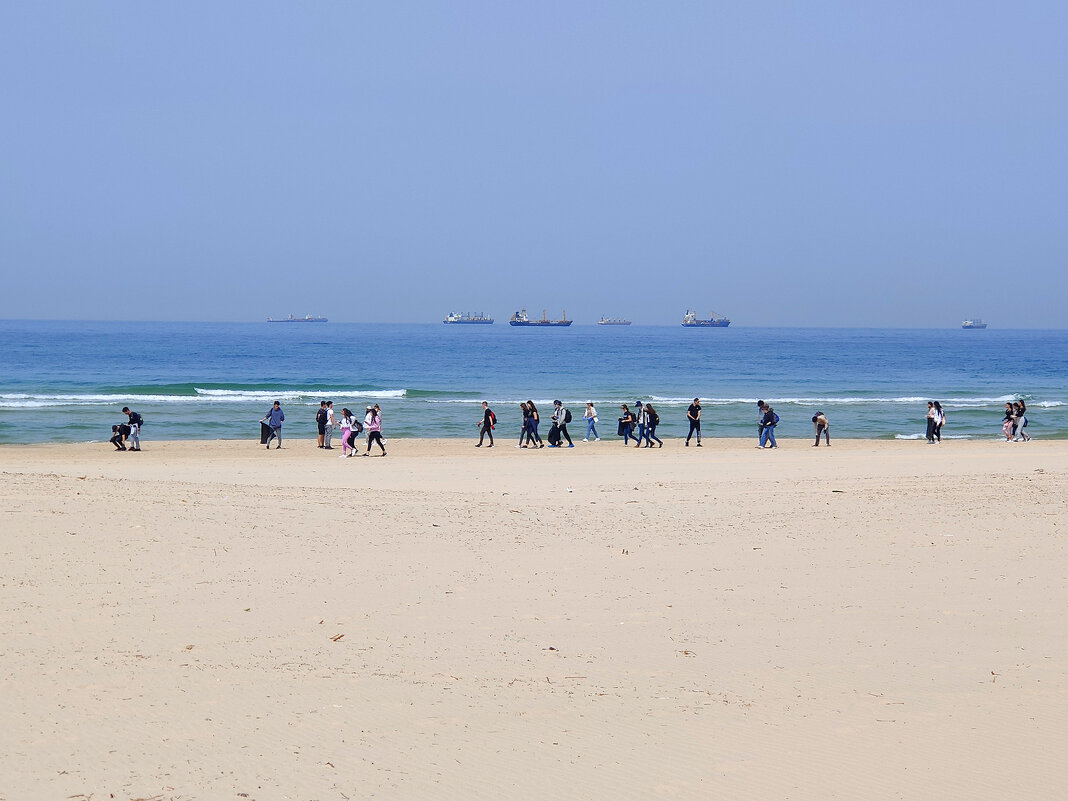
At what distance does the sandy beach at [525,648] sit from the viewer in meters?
5.31

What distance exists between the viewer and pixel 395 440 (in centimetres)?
3081

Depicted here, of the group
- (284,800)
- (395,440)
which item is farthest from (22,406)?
(284,800)

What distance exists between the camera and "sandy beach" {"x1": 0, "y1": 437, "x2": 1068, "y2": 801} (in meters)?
5.31

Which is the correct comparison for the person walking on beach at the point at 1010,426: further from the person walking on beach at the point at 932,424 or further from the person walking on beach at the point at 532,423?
the person walking on beach at the point at 532,423

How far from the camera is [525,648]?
7.20 m

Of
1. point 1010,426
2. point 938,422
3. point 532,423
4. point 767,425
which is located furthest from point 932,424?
point 532,423

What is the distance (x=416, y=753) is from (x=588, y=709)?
119 centimetres

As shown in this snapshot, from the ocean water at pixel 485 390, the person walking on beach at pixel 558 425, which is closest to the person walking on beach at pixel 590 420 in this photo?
the person walking on beach at pixel 558 425

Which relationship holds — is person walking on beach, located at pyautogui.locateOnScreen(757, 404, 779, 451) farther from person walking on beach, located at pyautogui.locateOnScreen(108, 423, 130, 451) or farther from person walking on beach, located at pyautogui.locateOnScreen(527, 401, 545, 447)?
person walking on beach, located at pyautogui.locateOnScreen(108, 423, 130, 451)

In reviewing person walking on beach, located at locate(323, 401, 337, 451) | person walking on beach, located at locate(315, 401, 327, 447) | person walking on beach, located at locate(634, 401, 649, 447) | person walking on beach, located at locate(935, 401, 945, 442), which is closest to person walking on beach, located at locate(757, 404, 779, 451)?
person walking on beach, located at locate(634, 401, 649, 447)

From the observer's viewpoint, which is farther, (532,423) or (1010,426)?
(1010,426)

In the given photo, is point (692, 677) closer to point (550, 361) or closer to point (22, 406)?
point (22, 406)

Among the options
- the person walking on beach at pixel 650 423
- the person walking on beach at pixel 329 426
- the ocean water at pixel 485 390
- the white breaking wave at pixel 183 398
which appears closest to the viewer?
the person walking on beach at pixel 329 426

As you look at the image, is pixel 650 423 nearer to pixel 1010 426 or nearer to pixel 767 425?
pixel 767 425
